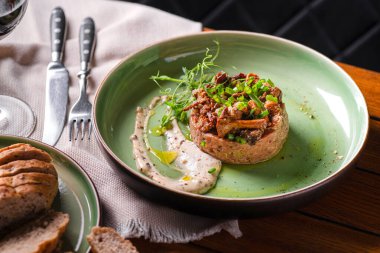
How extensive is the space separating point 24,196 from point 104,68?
1.18 meters

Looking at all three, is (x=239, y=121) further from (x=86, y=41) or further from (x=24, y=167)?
(x=86, y=41)

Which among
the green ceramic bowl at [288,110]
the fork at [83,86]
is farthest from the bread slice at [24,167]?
the fork at [83,86]

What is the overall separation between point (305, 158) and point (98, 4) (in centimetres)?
164

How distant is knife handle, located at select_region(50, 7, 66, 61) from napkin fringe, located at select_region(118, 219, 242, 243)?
1268 millimetres

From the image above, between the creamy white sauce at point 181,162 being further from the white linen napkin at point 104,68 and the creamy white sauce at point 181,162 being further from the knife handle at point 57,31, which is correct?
the knife handle at point 57,31

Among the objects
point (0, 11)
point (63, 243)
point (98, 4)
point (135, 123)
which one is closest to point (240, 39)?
point (135, 123)

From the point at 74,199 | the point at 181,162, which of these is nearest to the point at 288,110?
the point at 181,162

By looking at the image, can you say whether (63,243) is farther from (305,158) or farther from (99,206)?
(305,158)

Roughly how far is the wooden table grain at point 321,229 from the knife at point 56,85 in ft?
2.55

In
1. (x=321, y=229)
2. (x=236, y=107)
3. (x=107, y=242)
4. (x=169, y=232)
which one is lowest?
(x=321, y=229)

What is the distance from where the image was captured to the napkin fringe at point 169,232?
2.01 metres

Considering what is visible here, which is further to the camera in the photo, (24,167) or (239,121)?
(239,121)

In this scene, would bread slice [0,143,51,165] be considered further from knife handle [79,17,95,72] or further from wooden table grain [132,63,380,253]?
knife handle [79,17,95,72]

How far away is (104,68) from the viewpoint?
117 inches
